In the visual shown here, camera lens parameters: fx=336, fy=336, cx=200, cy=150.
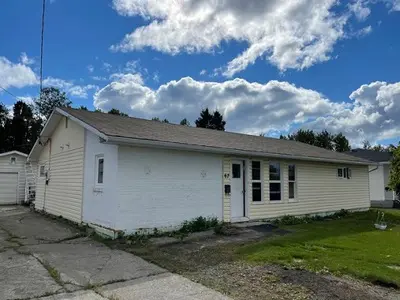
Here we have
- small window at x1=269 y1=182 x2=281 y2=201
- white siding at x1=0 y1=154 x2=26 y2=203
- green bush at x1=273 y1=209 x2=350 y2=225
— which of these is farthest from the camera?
white siding at x1=0 y1=154 x2=26 y2=203

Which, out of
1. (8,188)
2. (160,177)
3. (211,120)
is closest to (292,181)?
(160,177)

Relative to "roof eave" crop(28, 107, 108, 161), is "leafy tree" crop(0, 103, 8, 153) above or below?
above

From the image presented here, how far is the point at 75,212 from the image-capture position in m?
11.3

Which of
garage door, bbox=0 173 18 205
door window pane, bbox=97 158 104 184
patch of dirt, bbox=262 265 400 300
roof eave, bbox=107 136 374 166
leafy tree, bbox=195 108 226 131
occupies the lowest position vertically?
patch of dirt, bbox=262 265 400 300

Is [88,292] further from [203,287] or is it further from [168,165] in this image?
[168,165]

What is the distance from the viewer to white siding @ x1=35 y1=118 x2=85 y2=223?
441 inches

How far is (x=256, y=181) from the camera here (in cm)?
1223

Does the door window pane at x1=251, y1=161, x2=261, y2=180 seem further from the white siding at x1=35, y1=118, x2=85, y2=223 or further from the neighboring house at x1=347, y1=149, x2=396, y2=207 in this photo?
the neighboring house at x1=347, y1=149, x2=396, y2=207

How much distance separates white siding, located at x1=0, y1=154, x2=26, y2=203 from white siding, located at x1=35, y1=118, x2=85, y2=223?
6.08 meters

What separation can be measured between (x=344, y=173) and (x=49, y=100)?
3888 cm

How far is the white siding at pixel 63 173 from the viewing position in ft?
36.8

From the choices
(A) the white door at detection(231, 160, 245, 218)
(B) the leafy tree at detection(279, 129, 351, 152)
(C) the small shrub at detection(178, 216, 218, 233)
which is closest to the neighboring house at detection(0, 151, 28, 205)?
(C) the small shrub at detection(178, 216, 218, 233)

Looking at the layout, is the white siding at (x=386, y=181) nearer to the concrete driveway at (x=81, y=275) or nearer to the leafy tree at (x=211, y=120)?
the concrete driveway at (x=81, y=275)

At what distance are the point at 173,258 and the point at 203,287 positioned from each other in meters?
1.84
